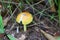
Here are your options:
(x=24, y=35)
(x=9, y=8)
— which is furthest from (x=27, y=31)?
(x=9, y=8)

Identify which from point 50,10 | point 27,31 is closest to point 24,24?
point 27,31

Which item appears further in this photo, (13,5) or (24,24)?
(13,5)

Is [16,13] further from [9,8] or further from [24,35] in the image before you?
[24,35]

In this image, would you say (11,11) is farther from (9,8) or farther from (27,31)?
(27,31)

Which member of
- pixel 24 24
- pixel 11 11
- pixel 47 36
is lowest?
pixel 47 36

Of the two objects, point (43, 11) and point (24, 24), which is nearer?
point (24, 24)

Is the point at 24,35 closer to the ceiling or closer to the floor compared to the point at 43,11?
closer to the floor

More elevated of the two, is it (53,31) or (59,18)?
(59,18)
